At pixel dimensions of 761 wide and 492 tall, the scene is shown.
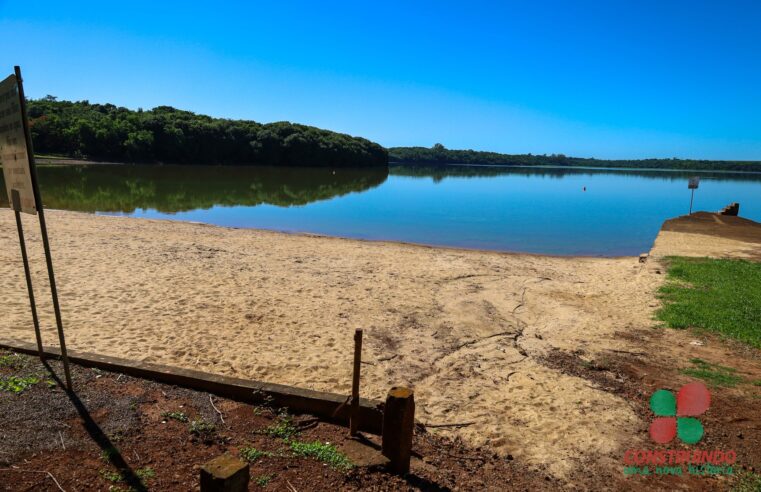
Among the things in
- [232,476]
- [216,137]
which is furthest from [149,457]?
[216,137]

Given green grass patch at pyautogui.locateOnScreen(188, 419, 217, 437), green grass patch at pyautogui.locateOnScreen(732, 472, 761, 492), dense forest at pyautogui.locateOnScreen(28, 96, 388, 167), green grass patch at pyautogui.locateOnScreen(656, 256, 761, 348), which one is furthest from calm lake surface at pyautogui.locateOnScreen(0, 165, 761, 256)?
dense forest at pyautogui.locateOnScreen(28, 96, 388, 167)

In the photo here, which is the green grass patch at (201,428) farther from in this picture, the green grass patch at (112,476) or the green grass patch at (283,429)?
the green grass patch at (112,476)

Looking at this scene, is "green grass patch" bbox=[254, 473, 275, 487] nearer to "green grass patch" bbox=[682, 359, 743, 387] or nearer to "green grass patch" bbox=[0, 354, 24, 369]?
"green grass patch" bbox=[0, 354, 24, 369]

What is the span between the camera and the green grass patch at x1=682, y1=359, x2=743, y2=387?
5.66m

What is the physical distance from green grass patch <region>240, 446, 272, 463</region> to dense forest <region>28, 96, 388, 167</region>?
7281 cm

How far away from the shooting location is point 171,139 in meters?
69.8

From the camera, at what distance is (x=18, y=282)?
8.37m

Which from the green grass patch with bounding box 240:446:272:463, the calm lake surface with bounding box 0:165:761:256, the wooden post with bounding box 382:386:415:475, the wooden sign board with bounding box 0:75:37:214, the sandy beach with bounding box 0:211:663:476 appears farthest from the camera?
the calm lake surface with bounding box 0:165:761:256

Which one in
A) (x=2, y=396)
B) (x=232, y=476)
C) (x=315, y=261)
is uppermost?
A: (x=232, y=476)

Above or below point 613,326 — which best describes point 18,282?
above

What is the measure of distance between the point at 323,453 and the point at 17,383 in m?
3.04

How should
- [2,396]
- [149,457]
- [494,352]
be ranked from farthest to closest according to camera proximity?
[494,352], [2,396], [149,457]

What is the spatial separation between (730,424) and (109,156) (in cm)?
7617

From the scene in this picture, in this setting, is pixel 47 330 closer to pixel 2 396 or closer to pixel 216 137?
pixel 2 396
